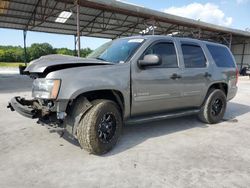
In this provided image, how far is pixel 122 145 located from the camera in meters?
4.24

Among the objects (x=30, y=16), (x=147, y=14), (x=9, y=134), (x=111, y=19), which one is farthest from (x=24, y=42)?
(x=9, y=134)

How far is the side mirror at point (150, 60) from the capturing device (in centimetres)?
405

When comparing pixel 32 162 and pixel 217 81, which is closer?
pixel 32 162

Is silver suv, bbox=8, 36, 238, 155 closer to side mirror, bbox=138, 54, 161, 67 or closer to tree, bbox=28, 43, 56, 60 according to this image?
side mirror, bbox=138, 54, 161, 67

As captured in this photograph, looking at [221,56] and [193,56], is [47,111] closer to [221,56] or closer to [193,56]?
[193,56]

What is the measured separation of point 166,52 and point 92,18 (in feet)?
55.6

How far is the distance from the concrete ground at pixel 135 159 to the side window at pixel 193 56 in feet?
4.62

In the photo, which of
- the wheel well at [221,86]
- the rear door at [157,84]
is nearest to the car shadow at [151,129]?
the rear door at [157,84]

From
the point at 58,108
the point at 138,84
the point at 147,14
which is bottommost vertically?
the point at 58,108

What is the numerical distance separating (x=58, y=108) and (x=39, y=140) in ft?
4.18

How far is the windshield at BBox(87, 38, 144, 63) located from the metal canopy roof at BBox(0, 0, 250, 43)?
9.04 meters

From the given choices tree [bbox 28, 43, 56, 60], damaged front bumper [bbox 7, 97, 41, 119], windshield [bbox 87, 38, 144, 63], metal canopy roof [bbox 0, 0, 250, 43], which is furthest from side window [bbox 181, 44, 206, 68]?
tree [bbox 28, 43, 56, 60]

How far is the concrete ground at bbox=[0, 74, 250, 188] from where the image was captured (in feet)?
9.91

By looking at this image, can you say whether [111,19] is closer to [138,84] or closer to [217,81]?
[217,81]
